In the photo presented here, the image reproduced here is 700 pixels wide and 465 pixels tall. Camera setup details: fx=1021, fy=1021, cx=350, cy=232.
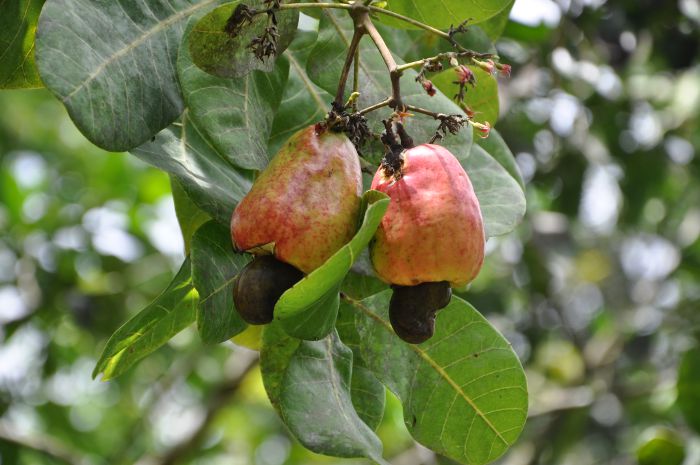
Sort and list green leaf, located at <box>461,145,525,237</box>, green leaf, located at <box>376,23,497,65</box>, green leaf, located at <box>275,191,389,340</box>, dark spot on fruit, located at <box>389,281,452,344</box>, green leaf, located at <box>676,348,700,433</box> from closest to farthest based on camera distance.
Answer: green leaf, located at <box>275,191,389,340</box>
dark spot on fruit, located at <box>389,281,452,344</box>
green leaf, located at <box>461,145,525,237</box>
green leaf, located at <box>376,23,497,65</box>
green leaf, located at <box>676,348,700,433</box>

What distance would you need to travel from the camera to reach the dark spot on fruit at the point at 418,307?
118 centimetres

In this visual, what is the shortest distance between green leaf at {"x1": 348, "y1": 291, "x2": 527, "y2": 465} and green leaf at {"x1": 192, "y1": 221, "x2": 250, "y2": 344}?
27cm

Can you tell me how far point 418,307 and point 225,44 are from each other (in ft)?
1.37

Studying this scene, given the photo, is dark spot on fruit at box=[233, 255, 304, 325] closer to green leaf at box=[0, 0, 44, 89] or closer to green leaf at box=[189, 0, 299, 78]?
green leaf at box=[189, 0, 299, 78]

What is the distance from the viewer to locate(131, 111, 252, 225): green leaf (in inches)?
51.7

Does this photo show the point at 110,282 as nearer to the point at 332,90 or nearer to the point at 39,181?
the point at 39,181

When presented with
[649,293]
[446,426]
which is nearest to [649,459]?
[446,426]

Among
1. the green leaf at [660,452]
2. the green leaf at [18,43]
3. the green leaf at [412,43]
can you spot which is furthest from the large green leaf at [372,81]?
Result: the green leaf at [660,452]

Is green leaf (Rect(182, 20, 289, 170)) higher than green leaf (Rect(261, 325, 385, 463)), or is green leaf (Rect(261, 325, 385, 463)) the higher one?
green leaf (Rect(182, 20, 289, 170))

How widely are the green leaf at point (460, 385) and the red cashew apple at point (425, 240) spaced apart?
0.26 metres

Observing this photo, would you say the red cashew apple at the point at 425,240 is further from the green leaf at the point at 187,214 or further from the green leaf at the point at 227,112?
the green leaf at the point at 187,214

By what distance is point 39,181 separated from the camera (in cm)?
456

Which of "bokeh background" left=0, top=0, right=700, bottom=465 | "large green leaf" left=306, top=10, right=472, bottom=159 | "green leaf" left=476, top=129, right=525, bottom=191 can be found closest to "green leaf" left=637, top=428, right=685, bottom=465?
"bokeh background" left=0, top=0, right=700, bottom=465

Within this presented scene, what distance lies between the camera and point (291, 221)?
1139mm
